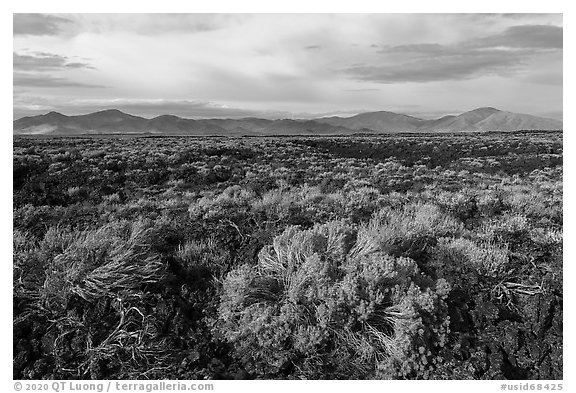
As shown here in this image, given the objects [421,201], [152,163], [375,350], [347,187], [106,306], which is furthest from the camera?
[152,163]

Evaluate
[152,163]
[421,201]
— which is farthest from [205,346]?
[152,163]

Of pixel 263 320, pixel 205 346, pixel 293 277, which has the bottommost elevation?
pixel 205 346

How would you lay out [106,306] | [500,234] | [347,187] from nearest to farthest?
[106,306], [500,234], [347,187]

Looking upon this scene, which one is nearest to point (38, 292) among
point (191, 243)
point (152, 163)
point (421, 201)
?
point (191, 243)

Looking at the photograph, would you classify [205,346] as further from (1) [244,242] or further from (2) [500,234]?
(2) [500,234]

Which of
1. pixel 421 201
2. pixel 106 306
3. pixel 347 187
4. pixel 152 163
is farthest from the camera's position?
pixel 152 163

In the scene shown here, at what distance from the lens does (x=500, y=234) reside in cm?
614

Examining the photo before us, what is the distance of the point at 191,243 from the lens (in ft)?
18.9

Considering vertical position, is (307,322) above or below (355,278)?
below

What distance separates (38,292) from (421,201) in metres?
7.08

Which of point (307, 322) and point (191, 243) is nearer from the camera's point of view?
point (307, 322)

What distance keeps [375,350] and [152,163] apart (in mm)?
15386
